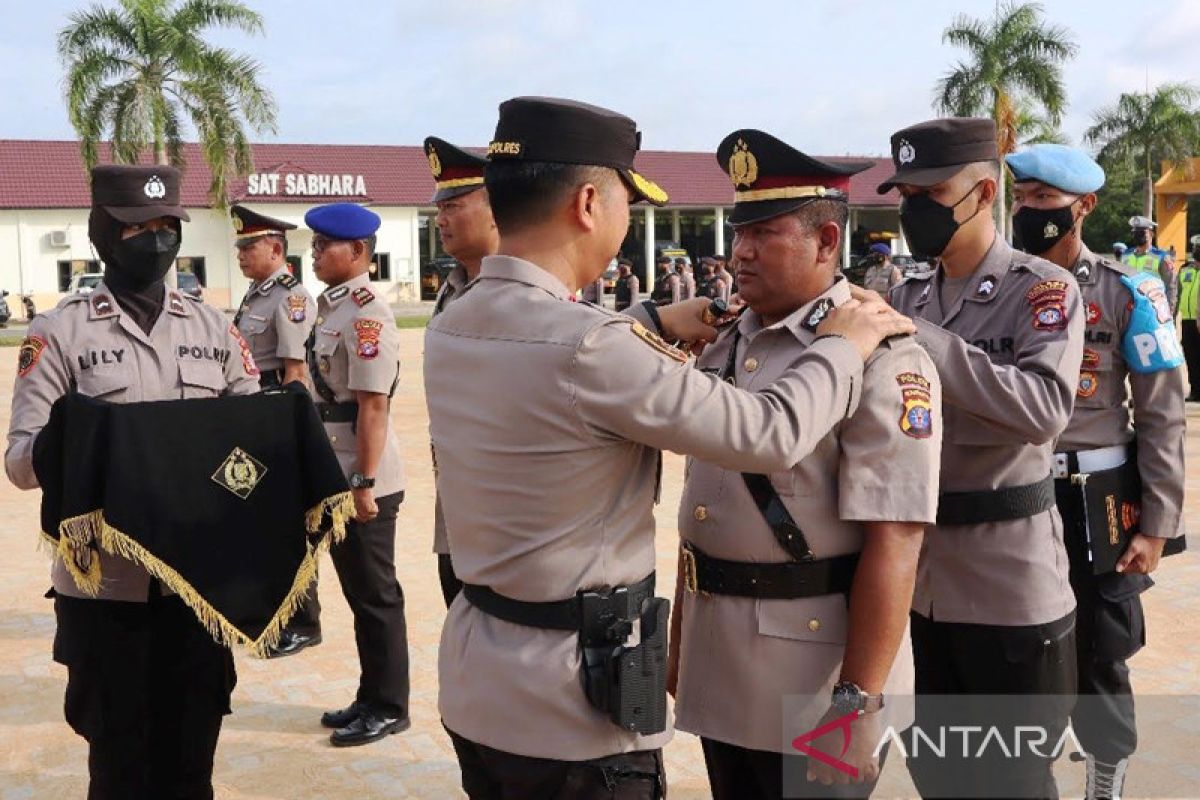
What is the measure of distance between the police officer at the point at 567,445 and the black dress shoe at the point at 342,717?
97.3 inches

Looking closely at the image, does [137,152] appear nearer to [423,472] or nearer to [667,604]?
[423,472]

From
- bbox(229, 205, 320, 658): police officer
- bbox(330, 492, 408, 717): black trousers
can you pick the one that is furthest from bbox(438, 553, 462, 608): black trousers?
bbox(229, 205, 320, 658): police officer

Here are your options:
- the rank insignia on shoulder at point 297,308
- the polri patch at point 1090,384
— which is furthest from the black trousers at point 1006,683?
the rank insignia on shoulder at point 297,308

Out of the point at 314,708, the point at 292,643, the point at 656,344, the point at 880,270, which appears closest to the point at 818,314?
the point at 656,344

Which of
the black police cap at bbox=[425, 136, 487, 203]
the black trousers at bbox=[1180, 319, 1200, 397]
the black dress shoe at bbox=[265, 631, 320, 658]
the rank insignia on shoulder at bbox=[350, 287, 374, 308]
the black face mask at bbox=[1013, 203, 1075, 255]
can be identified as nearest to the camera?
the black face mask at bbox=[1013, 203, 1075, 255]

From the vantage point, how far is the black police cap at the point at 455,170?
14.1ft

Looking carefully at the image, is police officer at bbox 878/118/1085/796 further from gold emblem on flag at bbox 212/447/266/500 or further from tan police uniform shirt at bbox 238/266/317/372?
tan police uniform shirt at bbox 238/266/317/372

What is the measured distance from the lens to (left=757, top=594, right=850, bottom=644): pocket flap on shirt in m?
2.45

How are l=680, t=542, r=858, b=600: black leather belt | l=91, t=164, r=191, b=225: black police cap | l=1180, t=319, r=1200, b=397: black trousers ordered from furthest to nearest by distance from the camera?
l=1180, t=319, r=1200, b=397: black trousers → l=91, t=164, r=191, b=225: black police cap → l=680, t=542, r=858, b=600: black leather belt

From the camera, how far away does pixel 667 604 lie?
92.1 inches

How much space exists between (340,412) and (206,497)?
185cm

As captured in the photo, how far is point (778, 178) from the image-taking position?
8.56 ft

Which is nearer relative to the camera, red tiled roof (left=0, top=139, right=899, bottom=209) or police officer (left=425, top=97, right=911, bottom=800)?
police officer (left=425, top=97, right=911, bottom=800)

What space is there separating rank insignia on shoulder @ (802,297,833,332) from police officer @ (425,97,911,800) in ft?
0.53
